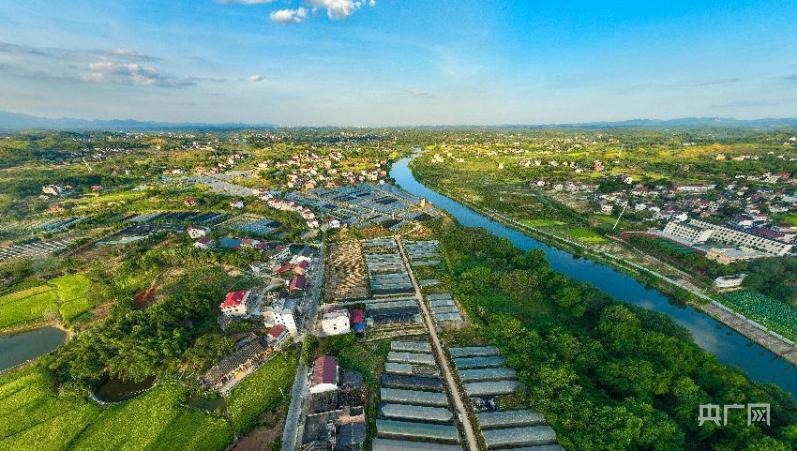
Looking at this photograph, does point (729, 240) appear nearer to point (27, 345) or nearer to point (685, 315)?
point (685, 315)

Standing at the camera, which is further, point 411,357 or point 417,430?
point 411,357

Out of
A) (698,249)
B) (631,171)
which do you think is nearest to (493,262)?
(698,249)

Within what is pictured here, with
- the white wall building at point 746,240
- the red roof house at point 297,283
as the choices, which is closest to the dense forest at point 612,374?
the red roof house at point 297,283

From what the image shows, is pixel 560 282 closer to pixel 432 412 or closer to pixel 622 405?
pixel 622 405

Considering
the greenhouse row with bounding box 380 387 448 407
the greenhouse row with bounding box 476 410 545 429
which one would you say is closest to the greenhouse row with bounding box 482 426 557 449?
the greenhouse row with bounding box 476 410 545 429

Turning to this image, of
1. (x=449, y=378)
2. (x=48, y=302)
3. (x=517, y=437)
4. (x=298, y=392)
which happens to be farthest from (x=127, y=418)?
(x=517, y=437)

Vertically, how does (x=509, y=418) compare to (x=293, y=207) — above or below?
below

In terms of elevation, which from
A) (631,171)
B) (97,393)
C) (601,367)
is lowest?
(97,393)
